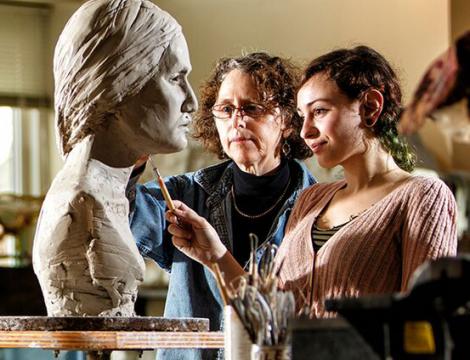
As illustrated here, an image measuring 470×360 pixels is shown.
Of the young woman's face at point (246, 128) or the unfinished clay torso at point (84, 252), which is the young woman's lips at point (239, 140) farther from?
the unfinished clay torso at point (84, 252)

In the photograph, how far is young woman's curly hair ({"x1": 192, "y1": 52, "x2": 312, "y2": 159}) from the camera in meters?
4.14

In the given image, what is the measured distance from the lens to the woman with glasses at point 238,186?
4047 millimetres

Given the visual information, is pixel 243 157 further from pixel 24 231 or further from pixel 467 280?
pixel 24 231

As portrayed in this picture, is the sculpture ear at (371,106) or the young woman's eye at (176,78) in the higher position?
the young woman's eye at (176,78)

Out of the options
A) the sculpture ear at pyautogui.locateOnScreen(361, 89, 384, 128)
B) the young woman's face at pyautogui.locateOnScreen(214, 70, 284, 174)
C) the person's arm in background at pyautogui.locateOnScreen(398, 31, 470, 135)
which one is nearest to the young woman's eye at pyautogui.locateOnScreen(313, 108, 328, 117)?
the sculpture ear at pyautogui.locateOnScreen(361, 89, 384, 128)

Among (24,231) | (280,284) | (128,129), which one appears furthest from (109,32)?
(24,231)

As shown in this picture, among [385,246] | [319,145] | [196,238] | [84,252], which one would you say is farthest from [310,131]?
[84,252]

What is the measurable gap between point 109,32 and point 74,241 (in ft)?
2.06

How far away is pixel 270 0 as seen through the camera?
7.29 metres

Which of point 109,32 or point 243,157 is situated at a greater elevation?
point 109,32

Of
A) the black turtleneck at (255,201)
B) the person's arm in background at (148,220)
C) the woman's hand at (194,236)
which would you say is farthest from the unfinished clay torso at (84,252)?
the black turtleneck at (255,201)

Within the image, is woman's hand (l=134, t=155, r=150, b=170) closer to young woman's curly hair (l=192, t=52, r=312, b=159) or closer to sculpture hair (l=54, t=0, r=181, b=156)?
sculpture hair (l=54, t=0, r=181, b=156)

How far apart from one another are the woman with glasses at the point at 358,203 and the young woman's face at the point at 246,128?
546mm

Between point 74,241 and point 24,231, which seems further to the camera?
point 24,231
